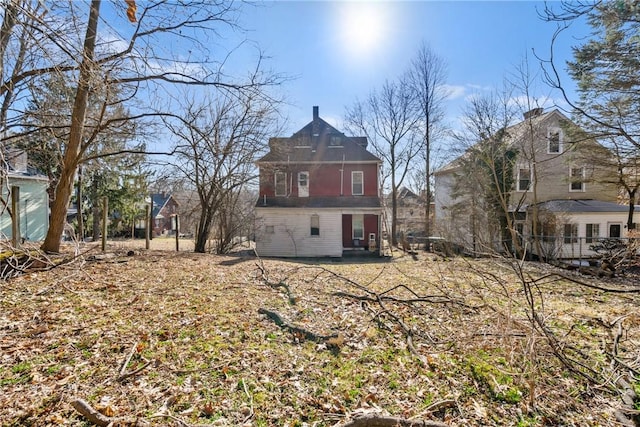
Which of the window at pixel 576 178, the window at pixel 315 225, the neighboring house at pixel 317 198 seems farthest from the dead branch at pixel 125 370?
the window at pixel 576 178

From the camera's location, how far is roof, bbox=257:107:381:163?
17.4 m

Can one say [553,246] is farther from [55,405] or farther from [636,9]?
[55,405]

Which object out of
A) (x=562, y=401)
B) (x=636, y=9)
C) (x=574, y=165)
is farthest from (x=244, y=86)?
(x=574, y=165)

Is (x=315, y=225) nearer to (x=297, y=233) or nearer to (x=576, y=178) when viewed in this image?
(x=297, y=233)

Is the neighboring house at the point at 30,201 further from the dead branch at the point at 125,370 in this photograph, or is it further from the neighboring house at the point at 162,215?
the neighboring house at the point at 162,215

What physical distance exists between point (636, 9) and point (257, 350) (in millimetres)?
12720

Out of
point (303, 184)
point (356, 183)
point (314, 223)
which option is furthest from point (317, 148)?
point (314, 223)

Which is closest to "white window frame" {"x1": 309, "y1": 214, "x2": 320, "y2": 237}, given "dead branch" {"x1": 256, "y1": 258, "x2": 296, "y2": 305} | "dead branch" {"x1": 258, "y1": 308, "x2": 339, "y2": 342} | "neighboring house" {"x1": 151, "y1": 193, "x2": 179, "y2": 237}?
"dead branch" {"x1": 256, "y1": 258, "x2": 296, "y2": 305}

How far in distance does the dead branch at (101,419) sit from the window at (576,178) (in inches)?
870

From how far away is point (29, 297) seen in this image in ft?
15.9

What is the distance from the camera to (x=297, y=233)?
17.7 metres

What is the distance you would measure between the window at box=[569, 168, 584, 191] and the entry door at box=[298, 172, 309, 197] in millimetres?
14946

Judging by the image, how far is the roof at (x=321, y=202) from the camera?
57.7 ft

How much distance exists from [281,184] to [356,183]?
4.37 m
